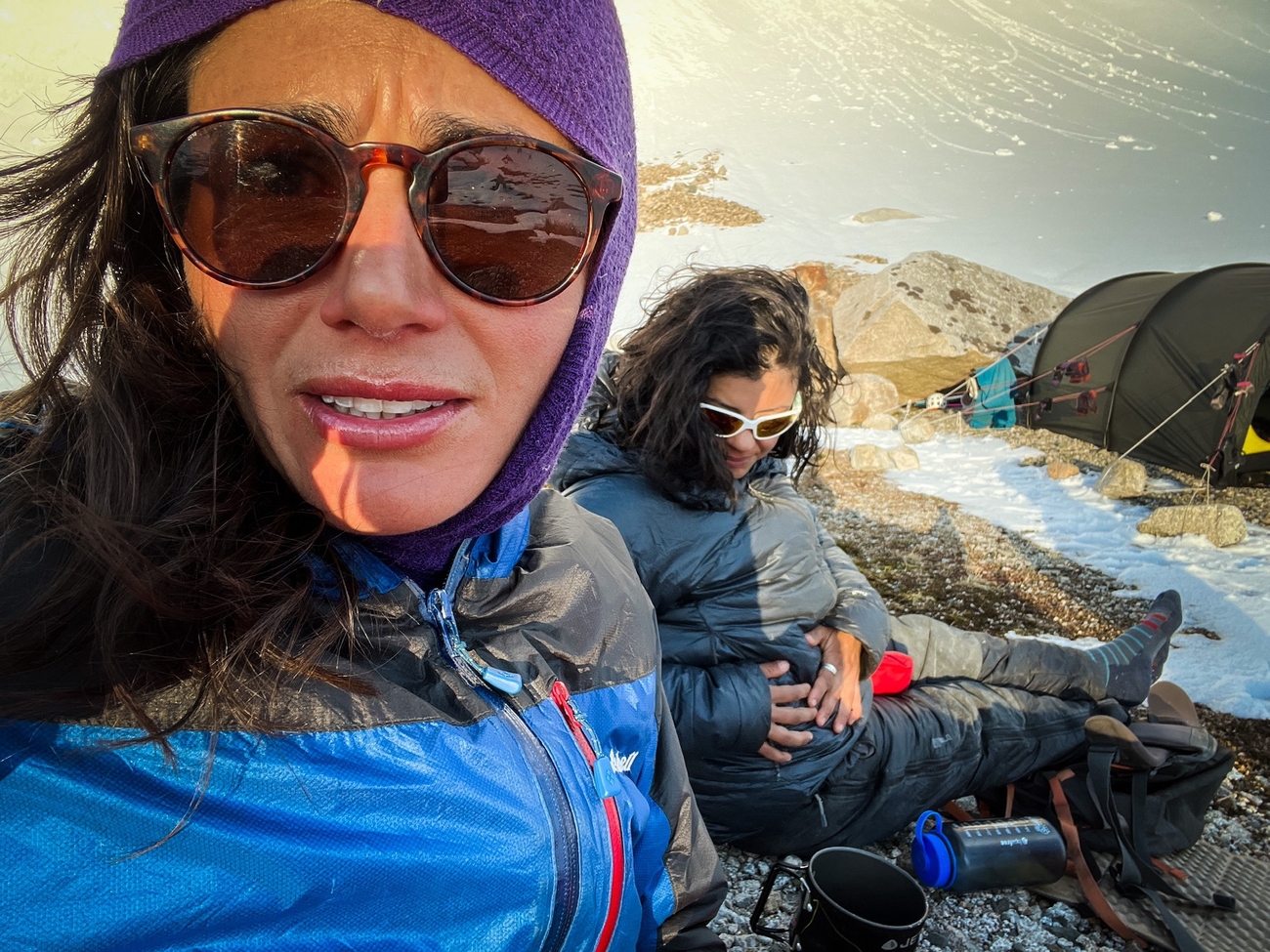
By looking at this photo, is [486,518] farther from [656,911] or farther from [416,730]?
[656,911]

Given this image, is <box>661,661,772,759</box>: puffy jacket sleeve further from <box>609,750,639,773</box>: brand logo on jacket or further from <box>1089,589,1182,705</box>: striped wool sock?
<box>1089,589,1182,705</box>: striped wool sock

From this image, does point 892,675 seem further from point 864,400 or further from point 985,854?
point 864,400

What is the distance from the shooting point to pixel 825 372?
318 centimetres

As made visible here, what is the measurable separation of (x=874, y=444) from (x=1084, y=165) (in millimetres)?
36472

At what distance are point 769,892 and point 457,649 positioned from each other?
1.62 m

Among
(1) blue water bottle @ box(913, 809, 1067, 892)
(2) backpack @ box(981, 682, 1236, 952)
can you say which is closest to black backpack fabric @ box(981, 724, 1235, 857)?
(2) backpack @ box(981, 682, 1236, 952)

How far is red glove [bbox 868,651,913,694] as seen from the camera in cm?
306

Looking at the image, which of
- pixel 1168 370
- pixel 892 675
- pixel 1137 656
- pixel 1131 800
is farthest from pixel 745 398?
Result: pixel 1168 370

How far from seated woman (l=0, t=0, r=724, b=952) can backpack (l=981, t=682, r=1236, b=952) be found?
7.73 feet

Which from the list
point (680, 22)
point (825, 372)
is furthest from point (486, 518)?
point (680, 22)

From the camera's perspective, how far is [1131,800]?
8.38 ft

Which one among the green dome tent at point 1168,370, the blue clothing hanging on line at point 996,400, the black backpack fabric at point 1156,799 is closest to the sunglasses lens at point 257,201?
the black backpack fabric at point 1156,799

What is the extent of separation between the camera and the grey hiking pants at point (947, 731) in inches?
102

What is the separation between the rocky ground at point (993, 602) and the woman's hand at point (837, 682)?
0.59 meters
